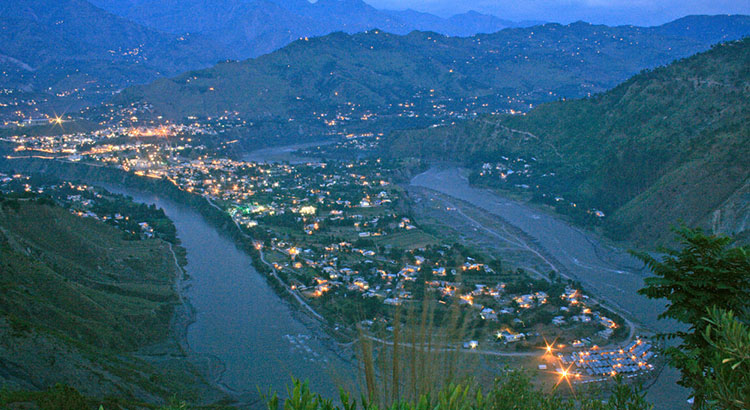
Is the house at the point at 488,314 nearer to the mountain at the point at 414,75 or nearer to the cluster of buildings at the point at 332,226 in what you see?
the cluster of buildings at the point at 332,226

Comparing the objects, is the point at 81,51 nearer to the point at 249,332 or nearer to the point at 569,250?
the point at 249,332

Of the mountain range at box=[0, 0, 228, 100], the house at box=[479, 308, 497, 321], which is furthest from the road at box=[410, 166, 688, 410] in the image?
the mountain range at box=[0, 0, 228, 100]

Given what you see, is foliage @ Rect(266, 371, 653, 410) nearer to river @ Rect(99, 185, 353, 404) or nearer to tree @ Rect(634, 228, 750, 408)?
tree @ Rect(634, 228, 750, 408)

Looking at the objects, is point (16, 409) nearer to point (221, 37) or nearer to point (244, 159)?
point (244, 159)

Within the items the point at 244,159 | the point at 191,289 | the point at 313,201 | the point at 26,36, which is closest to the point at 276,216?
the point at 313,201

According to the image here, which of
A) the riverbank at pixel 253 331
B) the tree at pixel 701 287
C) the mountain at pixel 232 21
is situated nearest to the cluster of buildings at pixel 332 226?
the riverbank at pixel 253 331

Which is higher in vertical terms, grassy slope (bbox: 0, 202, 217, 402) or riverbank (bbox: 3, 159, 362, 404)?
grassy slope (bbox: 0, 202, 217, 402)
